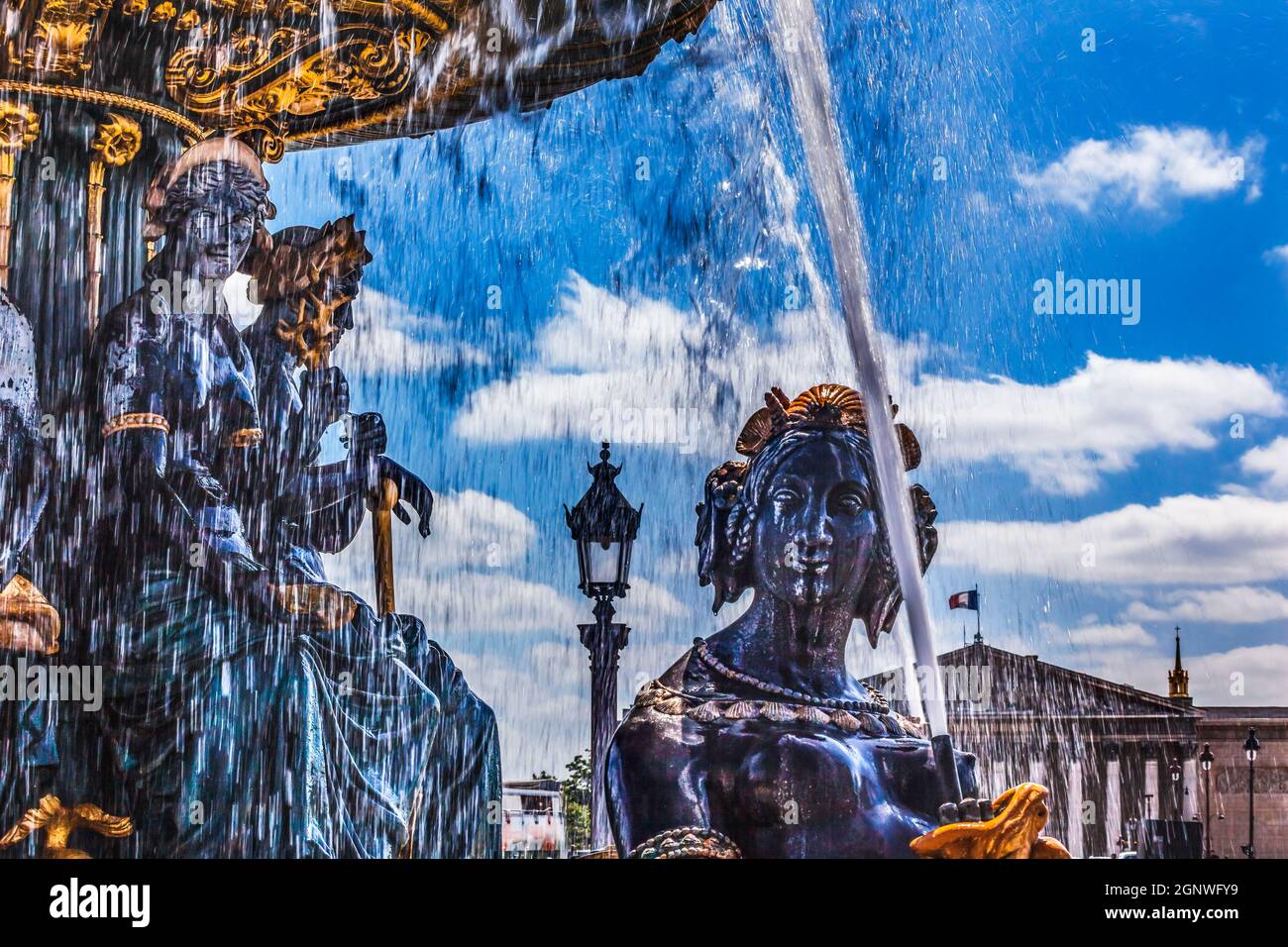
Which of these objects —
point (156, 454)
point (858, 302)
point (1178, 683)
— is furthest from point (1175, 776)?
point (156, 454)

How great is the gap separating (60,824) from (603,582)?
3027 millimetres

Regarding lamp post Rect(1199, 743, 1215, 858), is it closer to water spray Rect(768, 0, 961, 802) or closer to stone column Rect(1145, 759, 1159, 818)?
stone column Rect(1145, 759, 1159, 818)

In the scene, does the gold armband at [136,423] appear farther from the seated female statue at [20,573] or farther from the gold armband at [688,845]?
the gold armband at [688,845]

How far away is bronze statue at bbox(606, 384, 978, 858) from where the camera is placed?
26.2 feet

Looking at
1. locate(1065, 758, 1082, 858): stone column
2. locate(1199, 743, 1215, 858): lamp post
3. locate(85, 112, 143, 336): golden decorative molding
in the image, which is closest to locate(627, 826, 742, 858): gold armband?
locate(1065, 758, 1082, 858): stone column

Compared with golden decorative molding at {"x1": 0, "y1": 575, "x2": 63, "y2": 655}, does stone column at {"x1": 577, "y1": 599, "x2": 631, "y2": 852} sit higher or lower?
lower

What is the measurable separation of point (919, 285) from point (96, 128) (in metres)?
4.42

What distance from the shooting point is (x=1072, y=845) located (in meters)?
8.22

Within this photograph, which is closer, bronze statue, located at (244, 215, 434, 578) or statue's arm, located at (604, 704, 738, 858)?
statue's arm, located at (604, 704, 738, 858)

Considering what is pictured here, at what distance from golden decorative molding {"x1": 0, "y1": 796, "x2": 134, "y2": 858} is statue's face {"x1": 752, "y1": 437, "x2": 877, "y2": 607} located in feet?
11.0

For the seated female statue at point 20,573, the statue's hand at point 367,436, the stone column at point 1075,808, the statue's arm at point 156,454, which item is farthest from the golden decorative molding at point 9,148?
the stone column at point 1075,808
